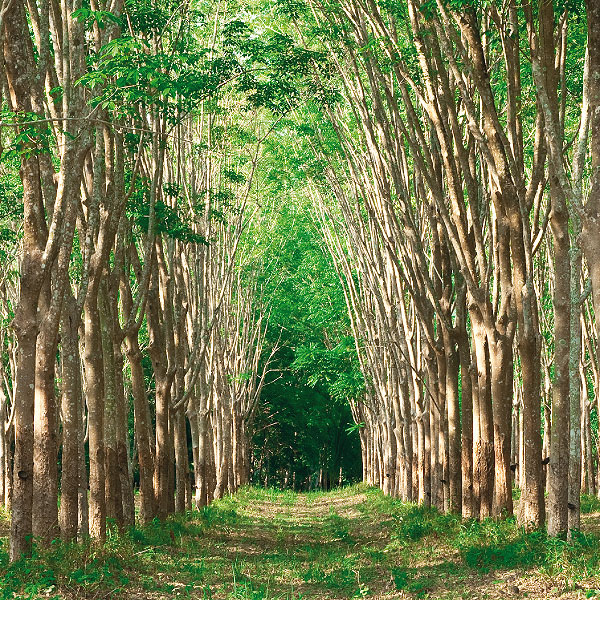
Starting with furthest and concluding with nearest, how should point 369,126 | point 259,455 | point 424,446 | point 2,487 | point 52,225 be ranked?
point 259,455 → point 2,487 → point 424,446 → point 369,126 → point 52,225

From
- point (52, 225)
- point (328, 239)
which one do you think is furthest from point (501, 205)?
point (328, 239)

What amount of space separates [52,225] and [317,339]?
86.3 feet

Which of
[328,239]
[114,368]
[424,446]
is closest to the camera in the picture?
[114,368]

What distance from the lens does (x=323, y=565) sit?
10.7 m

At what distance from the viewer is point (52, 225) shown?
8430 millimetres

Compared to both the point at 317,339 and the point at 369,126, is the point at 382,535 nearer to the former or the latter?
the point at 369,126

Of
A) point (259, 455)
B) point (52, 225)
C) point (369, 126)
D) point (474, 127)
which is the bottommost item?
point (259, 455)

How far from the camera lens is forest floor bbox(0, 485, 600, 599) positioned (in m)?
7.48

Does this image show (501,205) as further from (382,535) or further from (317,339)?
(317,339)

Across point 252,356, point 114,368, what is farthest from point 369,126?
point 252,356

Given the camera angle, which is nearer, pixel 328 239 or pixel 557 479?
pixel 557 479

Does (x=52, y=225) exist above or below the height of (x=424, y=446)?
above

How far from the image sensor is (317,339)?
34.5 m

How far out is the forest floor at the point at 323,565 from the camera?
7480mm
